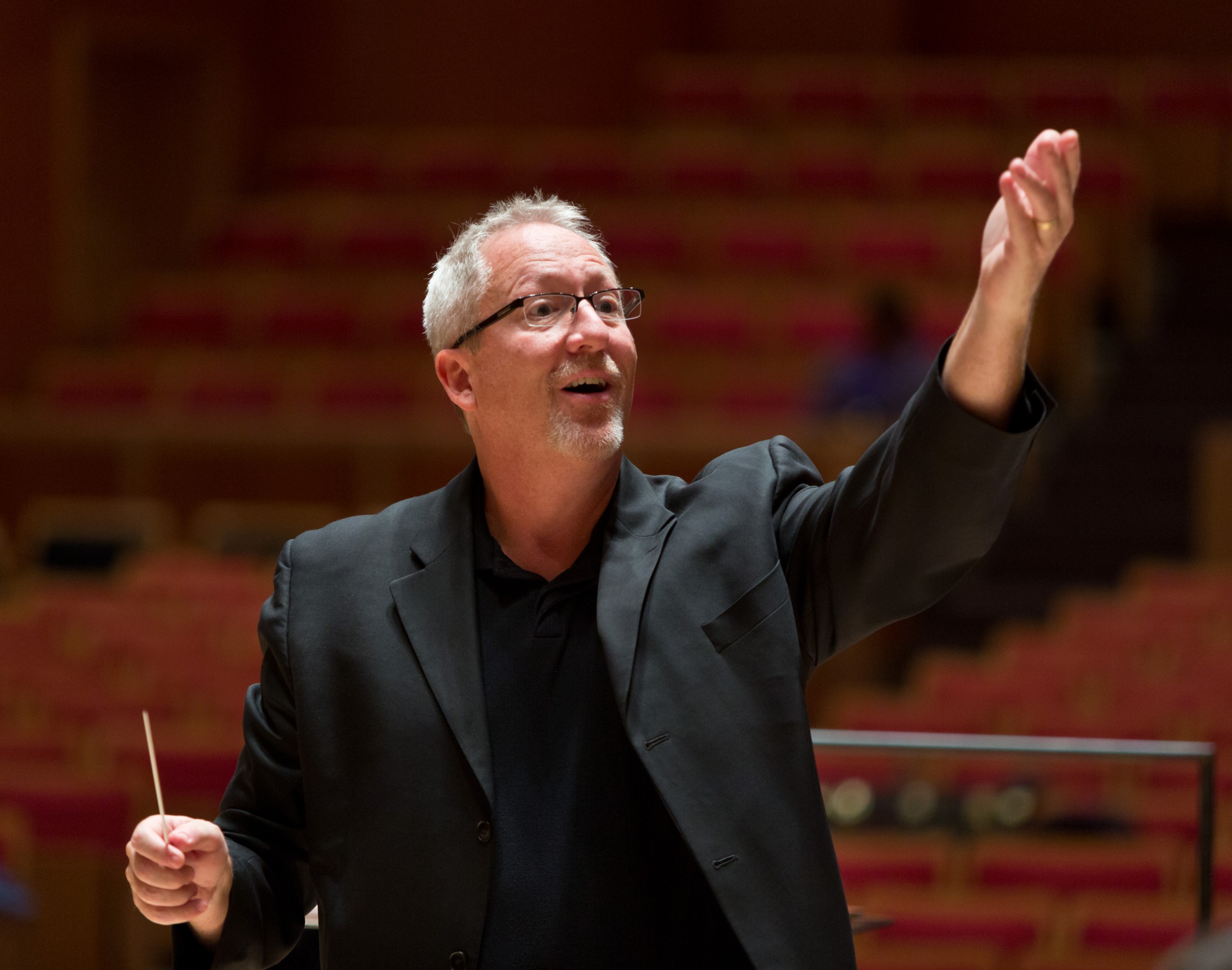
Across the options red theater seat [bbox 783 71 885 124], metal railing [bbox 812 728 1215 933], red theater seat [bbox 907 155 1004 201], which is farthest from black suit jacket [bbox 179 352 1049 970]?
red theater seat [bbox 783 71 885 124]

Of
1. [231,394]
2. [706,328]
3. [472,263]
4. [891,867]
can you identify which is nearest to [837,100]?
[706,328]

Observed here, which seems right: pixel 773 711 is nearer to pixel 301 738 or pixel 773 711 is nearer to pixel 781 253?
pixel 301 738

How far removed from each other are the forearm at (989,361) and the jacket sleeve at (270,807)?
0.31 metres

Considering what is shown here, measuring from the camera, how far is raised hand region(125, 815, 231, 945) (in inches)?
27.1

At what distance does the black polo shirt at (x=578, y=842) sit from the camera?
2.30ft

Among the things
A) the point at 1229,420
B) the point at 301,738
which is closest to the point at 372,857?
the point at 301,738

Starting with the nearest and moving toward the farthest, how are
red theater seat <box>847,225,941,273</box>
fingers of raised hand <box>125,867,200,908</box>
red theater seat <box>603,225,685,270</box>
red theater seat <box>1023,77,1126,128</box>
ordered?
fingers of raised hand <box>125,867,200,908</box>, red theater seat <box>847,225,941,273</box>, red theater seat <box>603,225,685,270</box>, red theater seat <box>1023,77,1126,128</box>

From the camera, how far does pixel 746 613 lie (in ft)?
2.35

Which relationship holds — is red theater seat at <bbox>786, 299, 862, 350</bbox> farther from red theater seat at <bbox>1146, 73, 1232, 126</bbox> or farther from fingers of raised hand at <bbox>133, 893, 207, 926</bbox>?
fingers of raised hand at <bbox>133, 893, 207, 926</bbox>

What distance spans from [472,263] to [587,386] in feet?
0.26

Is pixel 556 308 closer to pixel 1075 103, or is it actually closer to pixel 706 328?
pixel 706 328

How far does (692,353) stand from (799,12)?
1957mm

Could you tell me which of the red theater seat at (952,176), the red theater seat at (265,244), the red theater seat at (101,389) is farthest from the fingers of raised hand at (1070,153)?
the red theater seat at (265,244)

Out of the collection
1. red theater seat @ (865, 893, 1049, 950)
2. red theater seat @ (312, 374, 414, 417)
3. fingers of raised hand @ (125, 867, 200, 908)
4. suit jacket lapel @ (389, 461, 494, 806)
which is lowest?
red theater seat @ (865, 893, 1049, 950)
